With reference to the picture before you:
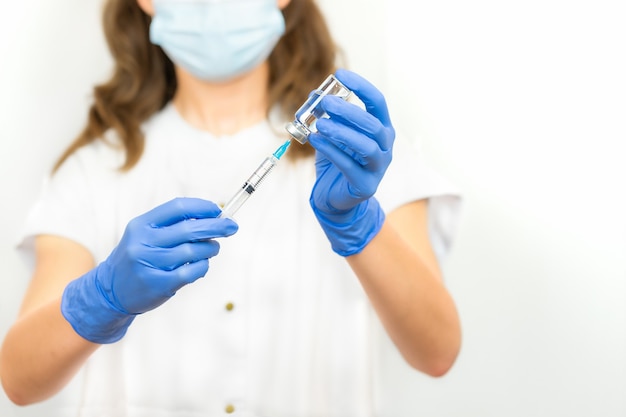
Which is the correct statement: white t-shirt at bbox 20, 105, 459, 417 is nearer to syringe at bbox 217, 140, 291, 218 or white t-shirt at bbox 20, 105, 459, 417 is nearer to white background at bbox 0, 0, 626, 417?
white background at bbox 0, 0, 626, 417

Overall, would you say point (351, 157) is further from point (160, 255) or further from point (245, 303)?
point (245, 303)

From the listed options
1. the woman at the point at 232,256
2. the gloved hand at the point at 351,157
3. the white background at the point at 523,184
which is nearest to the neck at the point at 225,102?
the woman at the point at 232,256

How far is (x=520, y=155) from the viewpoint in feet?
4.85

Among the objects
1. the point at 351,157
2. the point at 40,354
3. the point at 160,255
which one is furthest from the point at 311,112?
the point at 40,354

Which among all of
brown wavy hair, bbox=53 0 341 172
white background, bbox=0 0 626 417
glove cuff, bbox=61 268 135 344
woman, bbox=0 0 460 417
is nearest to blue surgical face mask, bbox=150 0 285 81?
woman, bbox=0 0 460 417

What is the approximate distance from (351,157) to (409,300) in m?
0.27

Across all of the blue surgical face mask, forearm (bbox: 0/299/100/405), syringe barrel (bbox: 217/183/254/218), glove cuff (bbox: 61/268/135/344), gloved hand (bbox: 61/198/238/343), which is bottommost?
forearm (bbox: 0/299/100/405)

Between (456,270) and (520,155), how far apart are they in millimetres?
244

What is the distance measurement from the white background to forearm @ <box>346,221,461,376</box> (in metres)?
0.24

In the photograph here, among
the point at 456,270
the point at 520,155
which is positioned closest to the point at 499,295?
the point at 456,270

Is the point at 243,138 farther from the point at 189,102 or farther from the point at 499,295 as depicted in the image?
the point at 499,295

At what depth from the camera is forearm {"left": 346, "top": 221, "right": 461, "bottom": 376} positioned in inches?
44.2

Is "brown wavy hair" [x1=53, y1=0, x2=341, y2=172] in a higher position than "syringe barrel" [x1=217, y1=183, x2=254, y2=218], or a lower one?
higher

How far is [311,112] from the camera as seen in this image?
1.00m
